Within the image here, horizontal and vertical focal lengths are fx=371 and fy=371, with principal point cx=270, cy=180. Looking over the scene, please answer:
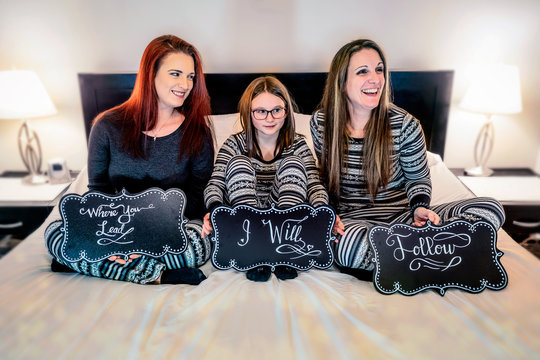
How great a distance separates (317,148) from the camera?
144 centimetres

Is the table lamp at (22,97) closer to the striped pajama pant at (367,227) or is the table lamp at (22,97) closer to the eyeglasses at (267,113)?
the eyeglasses at (267,113)

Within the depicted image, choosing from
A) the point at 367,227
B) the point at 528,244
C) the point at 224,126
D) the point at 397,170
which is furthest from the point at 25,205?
the point at 528,244

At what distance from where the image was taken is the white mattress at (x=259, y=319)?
85cm

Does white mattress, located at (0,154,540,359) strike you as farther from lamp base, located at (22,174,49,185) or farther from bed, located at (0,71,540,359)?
lamp base, located at (22,174,49,185)

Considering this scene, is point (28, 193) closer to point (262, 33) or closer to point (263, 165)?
point (263, 165)

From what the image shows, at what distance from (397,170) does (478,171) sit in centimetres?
93

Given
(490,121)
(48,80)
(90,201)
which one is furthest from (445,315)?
(48,80)

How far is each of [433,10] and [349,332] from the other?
1648mm

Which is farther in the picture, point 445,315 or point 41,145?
point 41,145

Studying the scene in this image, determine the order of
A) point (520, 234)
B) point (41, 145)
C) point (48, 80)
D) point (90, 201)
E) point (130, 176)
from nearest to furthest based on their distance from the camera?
point (90, 201) → point (130, 176) → point (520, 234) → point (48, 80) → point (41, 145)

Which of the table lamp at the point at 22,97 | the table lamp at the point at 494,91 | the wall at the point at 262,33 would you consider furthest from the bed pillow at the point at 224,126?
the table lamp at the point at 494,91

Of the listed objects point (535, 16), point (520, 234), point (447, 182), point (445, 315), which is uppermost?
point (535, 16)

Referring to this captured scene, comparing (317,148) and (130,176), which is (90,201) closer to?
(130,176)

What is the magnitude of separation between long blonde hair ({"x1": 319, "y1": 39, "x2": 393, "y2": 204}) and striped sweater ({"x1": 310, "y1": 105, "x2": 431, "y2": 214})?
0.9 inches
